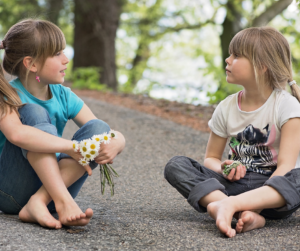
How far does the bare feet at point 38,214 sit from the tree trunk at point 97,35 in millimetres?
7423

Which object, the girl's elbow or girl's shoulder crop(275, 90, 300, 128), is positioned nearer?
the girl's elbow

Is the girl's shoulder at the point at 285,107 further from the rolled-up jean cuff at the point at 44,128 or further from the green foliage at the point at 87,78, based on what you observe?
the green foliage at the point at 87,78

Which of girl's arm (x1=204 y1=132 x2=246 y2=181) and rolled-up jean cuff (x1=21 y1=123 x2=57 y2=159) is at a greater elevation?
rolled-up jean cuff (x1=21 y1=123 x2=57 y2=159)

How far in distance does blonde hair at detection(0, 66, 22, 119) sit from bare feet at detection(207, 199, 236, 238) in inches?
43.3

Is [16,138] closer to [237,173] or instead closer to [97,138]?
[97,138]

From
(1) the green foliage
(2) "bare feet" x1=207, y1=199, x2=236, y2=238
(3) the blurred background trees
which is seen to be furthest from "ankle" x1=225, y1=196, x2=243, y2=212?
(1) the green foliage

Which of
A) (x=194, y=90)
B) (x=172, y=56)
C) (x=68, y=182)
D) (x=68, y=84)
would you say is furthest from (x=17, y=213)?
(x=172, y=56)

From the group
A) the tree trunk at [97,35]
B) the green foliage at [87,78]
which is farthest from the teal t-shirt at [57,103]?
the tree trunk at [97,35]

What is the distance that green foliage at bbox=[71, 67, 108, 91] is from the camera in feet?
27.6

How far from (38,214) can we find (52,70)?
771 mm

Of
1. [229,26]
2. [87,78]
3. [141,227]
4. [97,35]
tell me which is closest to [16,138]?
[141,227]

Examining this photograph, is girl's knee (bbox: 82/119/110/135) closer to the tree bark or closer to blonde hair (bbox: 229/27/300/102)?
blonde hair (bbox: 229/27/300/102)

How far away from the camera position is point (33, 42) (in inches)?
79.2

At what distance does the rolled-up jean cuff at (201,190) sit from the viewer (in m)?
1.95
